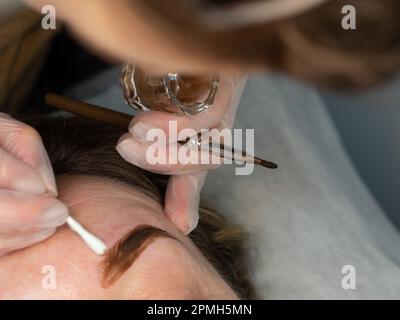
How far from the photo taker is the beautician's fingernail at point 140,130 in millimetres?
879

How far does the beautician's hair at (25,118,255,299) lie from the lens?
0.97 meters

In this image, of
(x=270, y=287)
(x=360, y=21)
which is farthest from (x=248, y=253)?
(x=360, y=21)

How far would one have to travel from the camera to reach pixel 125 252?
81 cm

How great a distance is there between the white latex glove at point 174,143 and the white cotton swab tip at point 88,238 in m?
0.14

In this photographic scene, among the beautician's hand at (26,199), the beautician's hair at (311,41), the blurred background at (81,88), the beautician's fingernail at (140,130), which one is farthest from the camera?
the blurred background at (81,88)

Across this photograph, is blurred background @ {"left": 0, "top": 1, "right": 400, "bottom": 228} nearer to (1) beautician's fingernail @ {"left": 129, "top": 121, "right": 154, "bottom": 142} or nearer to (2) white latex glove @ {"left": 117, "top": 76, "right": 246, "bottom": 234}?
(2) white latex glove @ {"left": 117, "top": 76, "right": 246, "bottom": 234}

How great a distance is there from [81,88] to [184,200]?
622mm

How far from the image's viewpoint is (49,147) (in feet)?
3.23

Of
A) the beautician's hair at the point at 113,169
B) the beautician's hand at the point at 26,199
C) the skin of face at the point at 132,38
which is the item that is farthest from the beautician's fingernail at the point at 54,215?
the skin of face at the point at 132,38

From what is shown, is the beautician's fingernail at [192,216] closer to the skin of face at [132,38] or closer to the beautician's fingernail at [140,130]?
the beautician's fingernail at [140,130]

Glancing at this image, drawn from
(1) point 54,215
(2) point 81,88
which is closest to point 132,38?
(1) point 54,215

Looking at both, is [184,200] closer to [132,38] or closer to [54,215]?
[54,215]

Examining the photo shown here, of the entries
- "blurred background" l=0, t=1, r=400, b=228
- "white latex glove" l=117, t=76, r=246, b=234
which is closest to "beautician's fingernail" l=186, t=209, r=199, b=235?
"white latex glove" l=117, t=76, r=246, b=234

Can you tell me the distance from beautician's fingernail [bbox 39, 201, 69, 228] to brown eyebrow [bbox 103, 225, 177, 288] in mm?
73
